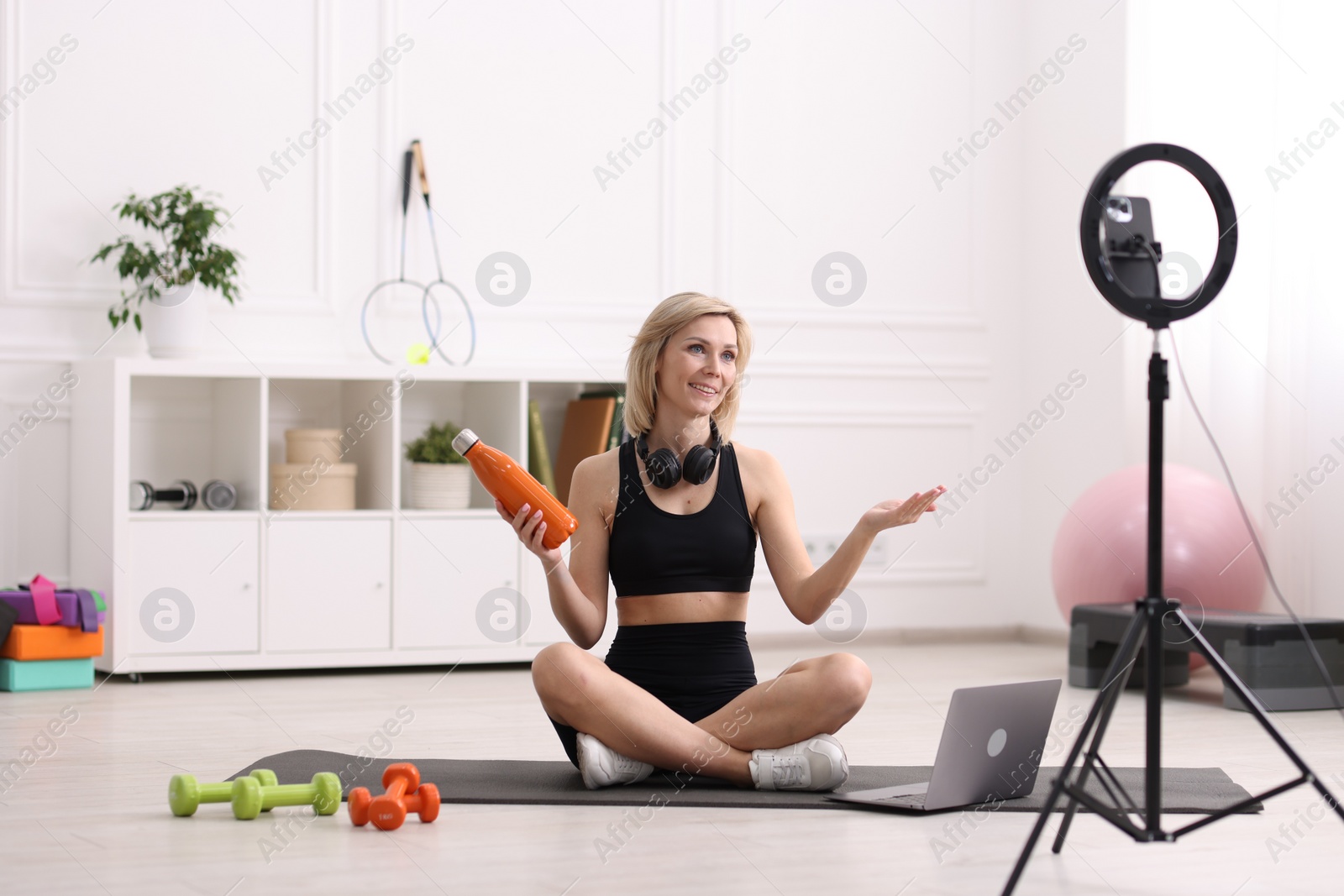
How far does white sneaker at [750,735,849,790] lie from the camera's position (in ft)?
7.79

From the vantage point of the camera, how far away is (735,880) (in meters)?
1.81

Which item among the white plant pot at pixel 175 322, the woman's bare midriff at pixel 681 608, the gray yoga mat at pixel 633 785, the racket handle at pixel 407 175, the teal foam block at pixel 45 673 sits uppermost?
the racket handle at pixel 407 175

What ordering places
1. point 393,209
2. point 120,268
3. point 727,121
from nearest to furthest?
point 120,268, point 393,209, point 727,121

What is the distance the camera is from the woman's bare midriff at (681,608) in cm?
246

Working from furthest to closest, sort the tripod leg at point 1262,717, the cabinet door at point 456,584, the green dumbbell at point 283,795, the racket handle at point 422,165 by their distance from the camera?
1. the racket handle at point 422,165
2. the cabinet door at point 456,584
3. the green dumbbell at point 283,795
4. the tripod leg at point 1262,717

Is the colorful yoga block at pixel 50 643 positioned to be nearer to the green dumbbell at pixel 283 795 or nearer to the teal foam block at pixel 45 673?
the teal foam block at pixel 45 673

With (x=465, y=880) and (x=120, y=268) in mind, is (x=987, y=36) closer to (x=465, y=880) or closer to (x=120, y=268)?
(x=120, y=268)

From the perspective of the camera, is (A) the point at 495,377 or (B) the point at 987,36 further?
(B) the point at 987,36

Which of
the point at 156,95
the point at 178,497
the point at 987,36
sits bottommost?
the point at 178,497

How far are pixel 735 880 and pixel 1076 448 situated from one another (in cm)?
340

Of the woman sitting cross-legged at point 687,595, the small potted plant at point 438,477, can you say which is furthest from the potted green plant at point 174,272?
the woman sitting cross-legged at point 687,595

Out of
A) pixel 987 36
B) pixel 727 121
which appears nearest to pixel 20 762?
pixel 727 121

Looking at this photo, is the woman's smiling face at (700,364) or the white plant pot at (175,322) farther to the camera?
the white plant pot at (175,322)

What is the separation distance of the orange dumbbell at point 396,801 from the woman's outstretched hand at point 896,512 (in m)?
0.77
